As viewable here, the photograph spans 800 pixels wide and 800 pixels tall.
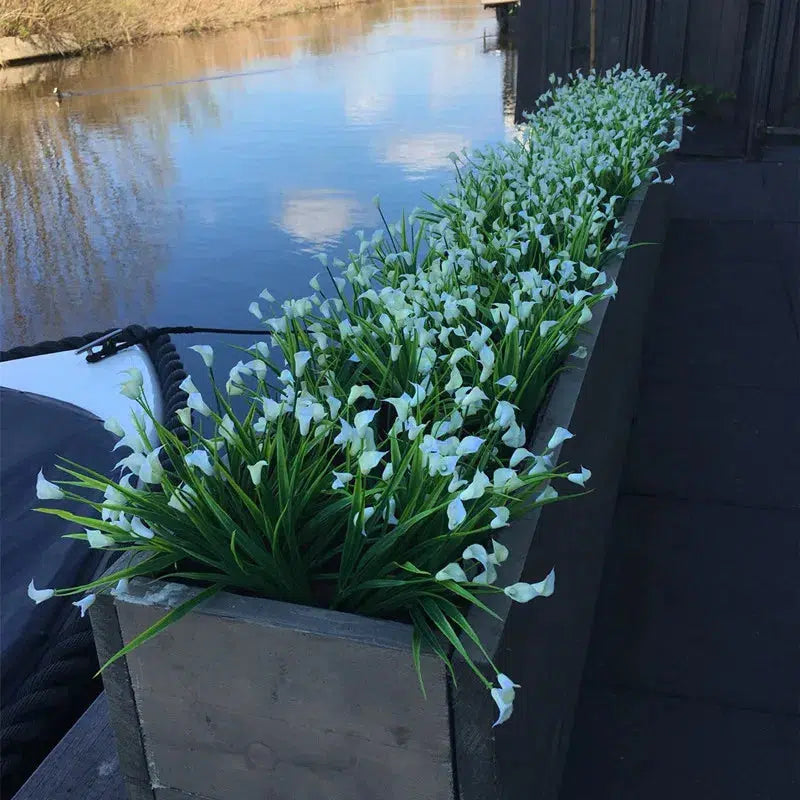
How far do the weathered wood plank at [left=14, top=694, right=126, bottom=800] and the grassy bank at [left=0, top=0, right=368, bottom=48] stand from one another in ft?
84.2

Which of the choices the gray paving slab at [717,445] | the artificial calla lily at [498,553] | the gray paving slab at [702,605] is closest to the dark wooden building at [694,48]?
the gray paving slab at [717,445]

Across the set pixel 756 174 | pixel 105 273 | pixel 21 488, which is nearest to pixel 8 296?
pixel 105 273

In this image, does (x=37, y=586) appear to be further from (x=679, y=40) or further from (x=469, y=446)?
(x=679, y=40)

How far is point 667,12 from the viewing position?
10.2m

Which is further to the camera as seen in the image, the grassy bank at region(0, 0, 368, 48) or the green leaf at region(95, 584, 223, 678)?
the grassy bank at region(0, 0, 368, 48)

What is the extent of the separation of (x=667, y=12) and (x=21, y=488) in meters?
9.50

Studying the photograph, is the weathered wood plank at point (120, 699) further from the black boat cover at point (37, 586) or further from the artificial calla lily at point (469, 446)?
the black boat cover at point (37, 586)

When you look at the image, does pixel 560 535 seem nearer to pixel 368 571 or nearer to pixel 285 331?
pixel 368 571

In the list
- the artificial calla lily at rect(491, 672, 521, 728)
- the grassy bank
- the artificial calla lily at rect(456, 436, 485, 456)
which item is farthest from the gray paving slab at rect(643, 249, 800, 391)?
the grassy bank

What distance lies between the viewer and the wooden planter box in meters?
1.55

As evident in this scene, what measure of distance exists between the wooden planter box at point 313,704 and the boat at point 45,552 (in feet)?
2.73

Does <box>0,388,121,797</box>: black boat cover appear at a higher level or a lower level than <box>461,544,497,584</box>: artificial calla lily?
lower

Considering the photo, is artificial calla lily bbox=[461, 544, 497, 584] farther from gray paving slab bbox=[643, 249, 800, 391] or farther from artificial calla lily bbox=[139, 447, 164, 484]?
gray paving slab bbox=[643, 249, 800, 391]

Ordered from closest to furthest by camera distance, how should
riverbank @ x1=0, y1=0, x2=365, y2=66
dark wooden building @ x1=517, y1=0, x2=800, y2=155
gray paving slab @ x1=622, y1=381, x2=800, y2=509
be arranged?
gray paving slab @ x1=622, y1=381, x2=800, y2=509 < dark wooden building @ x1=517, y1=0, x2=800, y2=155 < riverbank @ x1=0, y1=0, x2=365, y2=66
